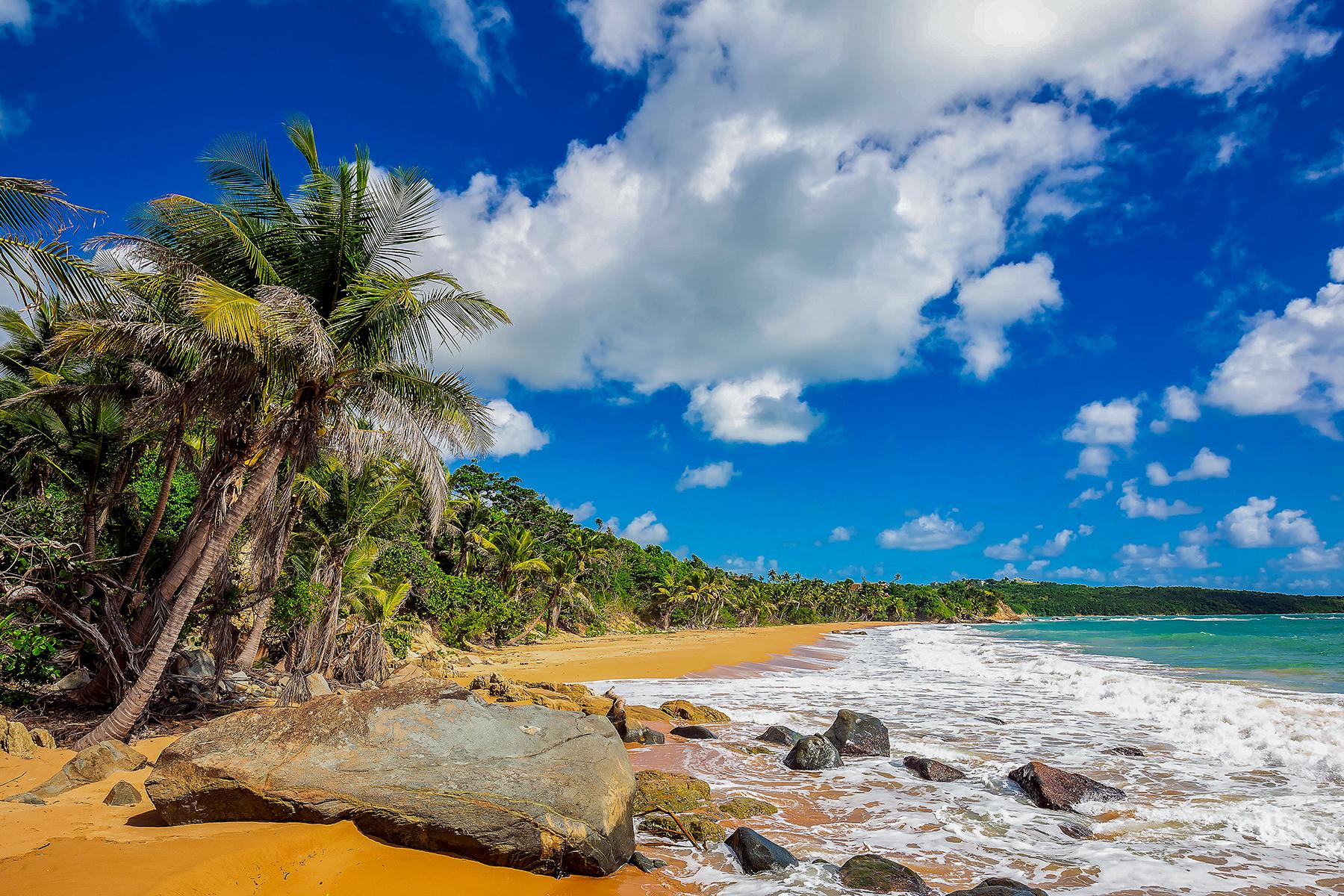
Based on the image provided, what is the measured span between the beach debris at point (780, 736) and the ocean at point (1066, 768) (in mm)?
592

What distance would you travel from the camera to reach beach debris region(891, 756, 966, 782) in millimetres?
8875

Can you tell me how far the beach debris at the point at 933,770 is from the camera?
349 inches

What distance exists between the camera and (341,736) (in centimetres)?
555

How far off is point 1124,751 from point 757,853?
27.7 ft

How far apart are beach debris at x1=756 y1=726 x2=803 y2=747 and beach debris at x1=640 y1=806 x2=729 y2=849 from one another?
160 inches

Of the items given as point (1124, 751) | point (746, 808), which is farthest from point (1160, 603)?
point (746, 808)

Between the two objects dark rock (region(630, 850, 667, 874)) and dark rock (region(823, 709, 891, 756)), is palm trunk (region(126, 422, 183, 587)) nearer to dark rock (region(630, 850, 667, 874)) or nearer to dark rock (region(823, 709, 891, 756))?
dark rock (region(630, 850, 667, 874))

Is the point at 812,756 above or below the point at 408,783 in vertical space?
below

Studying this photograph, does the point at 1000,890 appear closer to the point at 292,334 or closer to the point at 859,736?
the point at 859,736

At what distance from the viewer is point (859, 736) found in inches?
409

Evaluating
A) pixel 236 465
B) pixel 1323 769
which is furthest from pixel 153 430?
pixel 1323 769

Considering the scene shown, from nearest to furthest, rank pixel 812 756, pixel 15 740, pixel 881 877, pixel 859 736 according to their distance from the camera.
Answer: pixel 881 877, pixel 15 740, pixel 812 756, pixel 859 736

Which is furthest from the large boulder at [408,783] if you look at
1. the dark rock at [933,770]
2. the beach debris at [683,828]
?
the dark rock at [933,770]

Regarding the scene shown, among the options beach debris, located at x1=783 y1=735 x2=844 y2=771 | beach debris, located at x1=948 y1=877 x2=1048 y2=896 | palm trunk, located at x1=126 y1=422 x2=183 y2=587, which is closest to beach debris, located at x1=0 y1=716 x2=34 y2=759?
palm trunk, located at x1=126 y1=422 x2=183 y2=587
